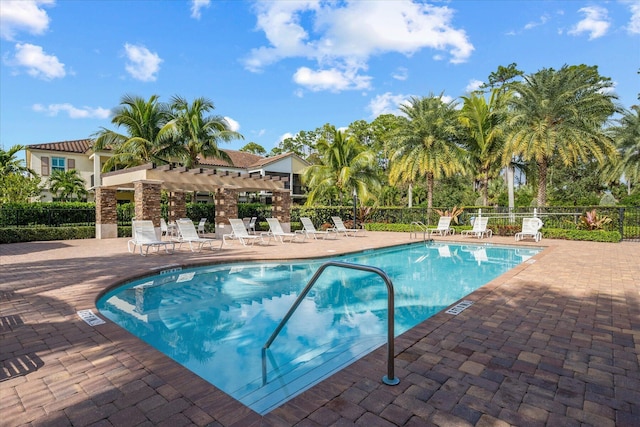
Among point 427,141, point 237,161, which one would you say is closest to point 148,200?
point 427,141

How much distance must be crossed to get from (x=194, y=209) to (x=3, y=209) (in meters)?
9.31

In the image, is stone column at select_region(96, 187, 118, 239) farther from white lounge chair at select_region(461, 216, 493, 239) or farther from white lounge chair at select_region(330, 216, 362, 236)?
white lounge chair at select_region(461, 216, 493, 239)

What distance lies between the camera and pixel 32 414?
8.52 feet

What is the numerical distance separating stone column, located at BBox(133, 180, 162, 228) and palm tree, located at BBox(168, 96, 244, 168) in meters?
6.70

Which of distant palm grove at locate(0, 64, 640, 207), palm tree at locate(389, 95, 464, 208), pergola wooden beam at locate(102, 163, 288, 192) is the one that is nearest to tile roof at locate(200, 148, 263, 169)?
distant palm grove at locate(0, 64, 640, 207)

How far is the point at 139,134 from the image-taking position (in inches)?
845

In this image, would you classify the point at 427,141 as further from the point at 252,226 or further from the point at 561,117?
the point at 252,226

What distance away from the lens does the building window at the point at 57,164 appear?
28984mm

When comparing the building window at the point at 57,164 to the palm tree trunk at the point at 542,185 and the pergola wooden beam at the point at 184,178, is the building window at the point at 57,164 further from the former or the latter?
the palm tree trunk at the point at 542,185

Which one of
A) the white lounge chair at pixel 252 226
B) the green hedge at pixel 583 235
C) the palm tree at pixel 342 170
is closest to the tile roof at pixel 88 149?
the white lounge chair at pixel 252 226

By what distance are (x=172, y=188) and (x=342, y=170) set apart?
1047 cm

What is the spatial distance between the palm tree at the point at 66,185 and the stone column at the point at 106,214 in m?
12.7

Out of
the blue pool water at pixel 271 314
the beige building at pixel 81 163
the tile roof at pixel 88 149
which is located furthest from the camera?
the tile roof at pixel 88 149

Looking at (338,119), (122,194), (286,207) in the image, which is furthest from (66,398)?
(338,119)
